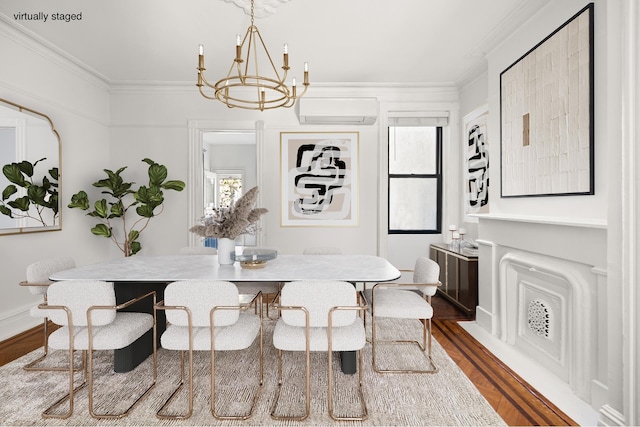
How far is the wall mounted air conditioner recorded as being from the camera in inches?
177

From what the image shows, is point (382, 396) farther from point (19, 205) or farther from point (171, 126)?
point (171, 126)

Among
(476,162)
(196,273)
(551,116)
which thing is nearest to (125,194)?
(196,273)

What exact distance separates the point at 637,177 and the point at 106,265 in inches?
135

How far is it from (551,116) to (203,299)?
2716 millimetres

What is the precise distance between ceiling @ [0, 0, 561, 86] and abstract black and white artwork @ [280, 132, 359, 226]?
0.88 metres

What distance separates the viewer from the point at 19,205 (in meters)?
3.28

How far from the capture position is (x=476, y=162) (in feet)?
13.7

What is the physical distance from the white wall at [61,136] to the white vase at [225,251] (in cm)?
226

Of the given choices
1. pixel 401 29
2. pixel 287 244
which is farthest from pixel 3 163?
pixel 401 29

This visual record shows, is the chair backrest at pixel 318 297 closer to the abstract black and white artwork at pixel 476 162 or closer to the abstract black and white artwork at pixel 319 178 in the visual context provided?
the abstract black and white artwork at pixel 476 162

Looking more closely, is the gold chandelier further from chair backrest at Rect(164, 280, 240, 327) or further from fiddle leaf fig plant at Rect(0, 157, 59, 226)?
fiddle leaf fig plant at Rect(0, 157, 59, 226)

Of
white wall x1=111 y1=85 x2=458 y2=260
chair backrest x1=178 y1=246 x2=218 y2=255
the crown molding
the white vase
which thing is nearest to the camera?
the white vase

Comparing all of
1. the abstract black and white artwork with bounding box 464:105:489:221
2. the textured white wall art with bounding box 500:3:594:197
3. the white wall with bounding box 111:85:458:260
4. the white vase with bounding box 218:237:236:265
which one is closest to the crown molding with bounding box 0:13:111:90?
the white wall with bounding box 111:85:458:260

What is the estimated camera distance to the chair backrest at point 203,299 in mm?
1895
